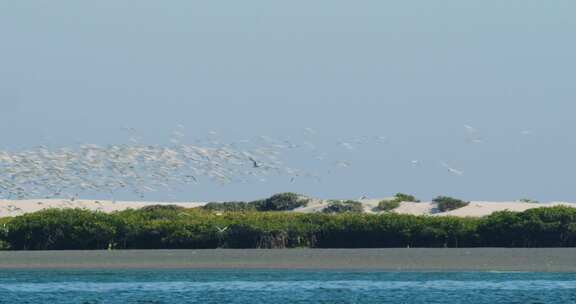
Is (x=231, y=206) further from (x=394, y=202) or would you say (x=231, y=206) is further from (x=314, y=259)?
(x=314, y=259)

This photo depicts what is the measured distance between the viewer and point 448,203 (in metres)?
69.6

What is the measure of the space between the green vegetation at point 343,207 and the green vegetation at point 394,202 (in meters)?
0.97

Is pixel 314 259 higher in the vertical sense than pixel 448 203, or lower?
lower

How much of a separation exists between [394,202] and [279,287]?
1125 inches

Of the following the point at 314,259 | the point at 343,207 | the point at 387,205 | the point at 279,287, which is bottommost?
the point at 279,287

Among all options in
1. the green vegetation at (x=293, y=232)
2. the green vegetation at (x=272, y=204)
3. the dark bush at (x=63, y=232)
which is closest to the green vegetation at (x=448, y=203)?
the green vegetation at (x=272, y=204)

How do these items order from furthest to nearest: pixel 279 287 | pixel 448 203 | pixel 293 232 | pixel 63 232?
pixel 448 203 < pixel 63 232 < pixel 293 232 < pixel 279 287

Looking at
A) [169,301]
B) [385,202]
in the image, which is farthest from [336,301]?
[385,202]

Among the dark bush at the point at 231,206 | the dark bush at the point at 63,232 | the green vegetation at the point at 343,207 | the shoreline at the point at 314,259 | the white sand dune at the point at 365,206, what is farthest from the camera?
the dark bush at the point at 231,206

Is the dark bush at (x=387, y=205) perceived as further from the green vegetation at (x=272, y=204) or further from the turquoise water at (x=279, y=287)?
the turquoise water at (x=279, y=287)

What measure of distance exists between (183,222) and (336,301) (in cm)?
1643

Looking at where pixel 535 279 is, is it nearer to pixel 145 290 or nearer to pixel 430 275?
pixel 430 275

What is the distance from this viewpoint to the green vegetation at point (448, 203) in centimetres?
6894

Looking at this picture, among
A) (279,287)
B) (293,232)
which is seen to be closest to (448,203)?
(293,232)
